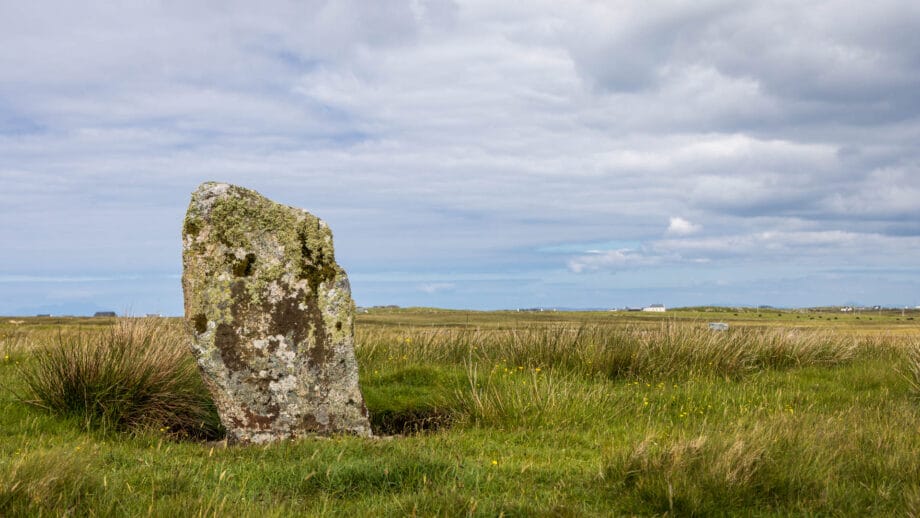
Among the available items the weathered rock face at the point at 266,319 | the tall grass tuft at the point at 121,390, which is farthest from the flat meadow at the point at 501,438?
the weathered rock face at the point at 266,319

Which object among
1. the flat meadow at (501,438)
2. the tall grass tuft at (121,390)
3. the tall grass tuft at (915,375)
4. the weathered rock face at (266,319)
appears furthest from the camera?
the tall grass tuft at (915,375)

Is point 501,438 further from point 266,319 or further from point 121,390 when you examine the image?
point 121,390

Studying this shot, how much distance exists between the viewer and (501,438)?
8.21 meters

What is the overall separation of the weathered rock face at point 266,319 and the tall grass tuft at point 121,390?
1007mm

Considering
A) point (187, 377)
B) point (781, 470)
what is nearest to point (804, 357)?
point (781, 470)

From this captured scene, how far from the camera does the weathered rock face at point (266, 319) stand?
8461 millimetres

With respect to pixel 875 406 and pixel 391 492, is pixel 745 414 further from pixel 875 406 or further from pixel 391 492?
pixel 391 492

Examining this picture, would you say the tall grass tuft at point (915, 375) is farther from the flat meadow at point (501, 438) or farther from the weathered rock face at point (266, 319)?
the weathered rock face at point (266, 319)

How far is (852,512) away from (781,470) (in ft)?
2.07

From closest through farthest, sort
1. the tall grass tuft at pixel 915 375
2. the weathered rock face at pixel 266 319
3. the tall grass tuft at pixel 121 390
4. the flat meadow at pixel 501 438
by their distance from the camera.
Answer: the flat meadow at pixel 501 438
the weathered rock face at pixel 266 319
the tall grass tuft at pixel 121 390
the tall grass tuft at pixel 915 375

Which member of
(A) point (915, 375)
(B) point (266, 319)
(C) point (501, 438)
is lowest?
(C) point (501, 438)

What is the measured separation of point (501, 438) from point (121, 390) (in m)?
4.63

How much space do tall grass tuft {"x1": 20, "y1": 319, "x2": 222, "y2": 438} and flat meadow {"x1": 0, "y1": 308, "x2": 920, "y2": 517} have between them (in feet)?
0.08

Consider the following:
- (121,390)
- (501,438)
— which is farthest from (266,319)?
(501,438)
